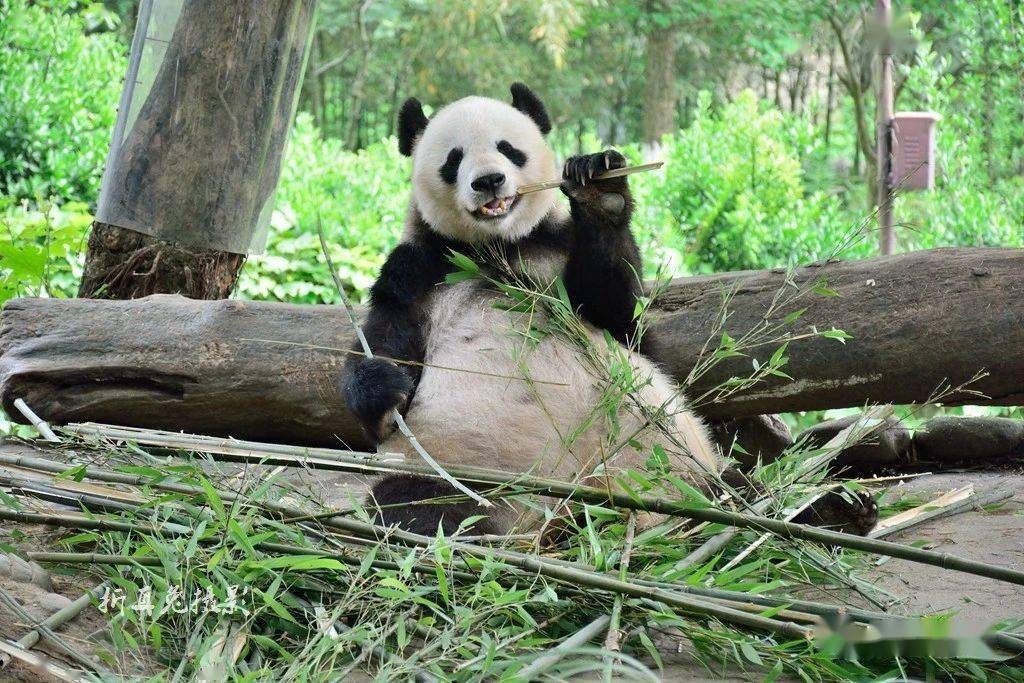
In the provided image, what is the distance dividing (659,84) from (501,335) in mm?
11358

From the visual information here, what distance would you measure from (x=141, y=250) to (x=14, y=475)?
6.08 ft

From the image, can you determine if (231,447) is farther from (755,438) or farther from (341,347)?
(755,438)

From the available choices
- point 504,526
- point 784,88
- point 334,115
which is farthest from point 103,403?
point 784,88

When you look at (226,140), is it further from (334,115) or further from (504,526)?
(334,115)

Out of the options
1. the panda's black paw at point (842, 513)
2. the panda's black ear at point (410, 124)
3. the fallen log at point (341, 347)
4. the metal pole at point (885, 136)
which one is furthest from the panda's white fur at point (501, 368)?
the metal pole at point (885, 136)

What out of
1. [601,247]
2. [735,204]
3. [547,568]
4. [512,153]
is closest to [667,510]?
[547,568]

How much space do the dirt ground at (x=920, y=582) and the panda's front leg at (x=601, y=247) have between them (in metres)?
1.05

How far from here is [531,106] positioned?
3672mm

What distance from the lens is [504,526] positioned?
2.89 metres

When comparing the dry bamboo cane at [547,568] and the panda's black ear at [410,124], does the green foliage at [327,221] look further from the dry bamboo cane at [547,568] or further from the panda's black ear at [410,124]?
the dry bamboo cane at [547,568]

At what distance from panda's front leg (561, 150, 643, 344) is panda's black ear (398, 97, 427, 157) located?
2.78 feet

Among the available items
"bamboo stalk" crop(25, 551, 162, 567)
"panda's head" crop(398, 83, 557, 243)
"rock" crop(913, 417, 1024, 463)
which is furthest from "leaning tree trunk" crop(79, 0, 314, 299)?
"rock" crop(913, 417, 1024, 463)

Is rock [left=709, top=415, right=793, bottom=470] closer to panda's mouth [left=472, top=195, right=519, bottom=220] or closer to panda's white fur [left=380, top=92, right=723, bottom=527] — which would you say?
panda's white fur [left=380, top=92, right=723, bottom=527]

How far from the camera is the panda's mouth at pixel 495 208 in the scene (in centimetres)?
317
